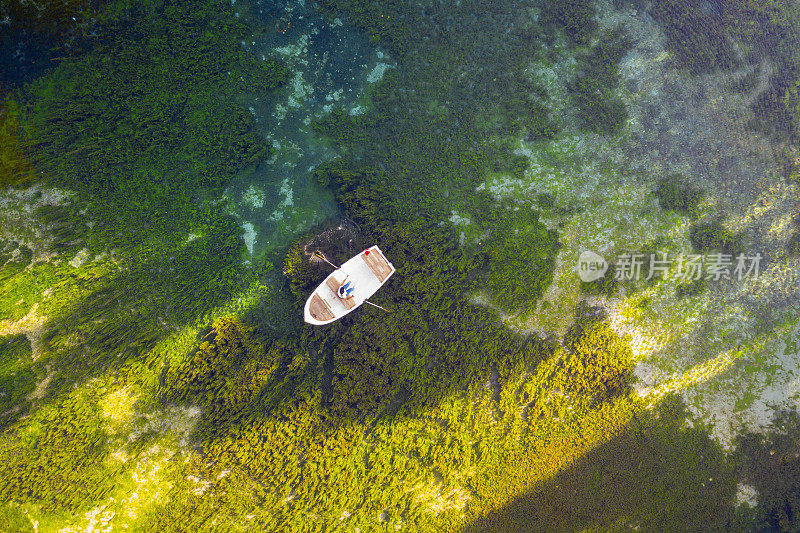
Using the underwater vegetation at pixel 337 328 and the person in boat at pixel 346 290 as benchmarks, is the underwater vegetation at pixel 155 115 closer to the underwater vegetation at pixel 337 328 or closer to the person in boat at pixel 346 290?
the underwater vegetation at pixel 337 328

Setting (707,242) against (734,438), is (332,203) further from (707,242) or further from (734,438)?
(734,438)

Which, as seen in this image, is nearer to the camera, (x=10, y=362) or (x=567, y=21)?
(x=10, y=362)

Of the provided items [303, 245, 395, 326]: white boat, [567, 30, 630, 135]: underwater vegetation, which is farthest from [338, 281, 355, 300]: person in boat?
[567, 30, 630, 135]: underwater vegetation

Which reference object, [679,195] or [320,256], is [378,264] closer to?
[320,256]

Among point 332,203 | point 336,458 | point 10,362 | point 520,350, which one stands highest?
point 332,203

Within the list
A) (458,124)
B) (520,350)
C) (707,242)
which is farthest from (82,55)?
(707,242)

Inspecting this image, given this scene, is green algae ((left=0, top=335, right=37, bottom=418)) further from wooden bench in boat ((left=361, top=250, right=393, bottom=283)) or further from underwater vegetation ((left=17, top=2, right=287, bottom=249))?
wooden bench in boat ((left=361, top=250, right=393, bottom=283))

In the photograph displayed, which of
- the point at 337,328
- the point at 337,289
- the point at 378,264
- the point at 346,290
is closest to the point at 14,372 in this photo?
the point at 337,328

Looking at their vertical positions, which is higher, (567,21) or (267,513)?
(567,21)
